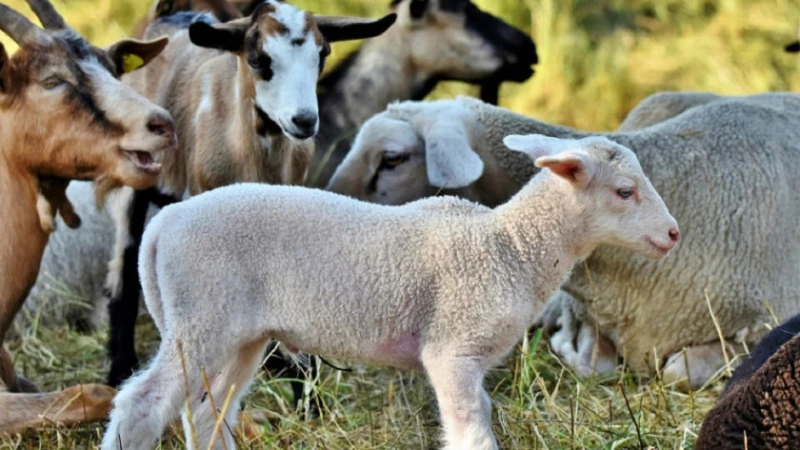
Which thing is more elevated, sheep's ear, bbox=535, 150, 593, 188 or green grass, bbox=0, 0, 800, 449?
sheep's ear, bbox=535, 150, 593, 188

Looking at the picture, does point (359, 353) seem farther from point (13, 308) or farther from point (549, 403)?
point (13, 308)

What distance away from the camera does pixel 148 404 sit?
3.22m

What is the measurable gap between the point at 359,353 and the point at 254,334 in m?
0.25

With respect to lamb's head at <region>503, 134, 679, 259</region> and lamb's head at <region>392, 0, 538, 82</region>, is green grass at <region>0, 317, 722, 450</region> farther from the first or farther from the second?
lamb's head at <region>392, 0, 538, 82</region>

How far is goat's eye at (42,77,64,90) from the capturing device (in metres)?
4.05

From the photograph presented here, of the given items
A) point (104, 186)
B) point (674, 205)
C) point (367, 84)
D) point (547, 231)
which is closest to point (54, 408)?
point (104, 186)

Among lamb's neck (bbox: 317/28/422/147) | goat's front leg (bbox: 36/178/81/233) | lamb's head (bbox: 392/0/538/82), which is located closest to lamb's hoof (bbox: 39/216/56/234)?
goat's front leg (bbox: 36/178/81/233)

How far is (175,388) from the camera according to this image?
323cm

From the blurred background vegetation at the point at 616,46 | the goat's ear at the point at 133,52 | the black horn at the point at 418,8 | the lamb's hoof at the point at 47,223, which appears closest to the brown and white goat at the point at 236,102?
the goat's ear at the point at 133,52

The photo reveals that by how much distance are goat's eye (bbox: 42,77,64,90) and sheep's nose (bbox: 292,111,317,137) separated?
0.67 m

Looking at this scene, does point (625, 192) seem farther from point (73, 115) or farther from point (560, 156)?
point (73, 115)

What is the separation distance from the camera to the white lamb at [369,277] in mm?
3230

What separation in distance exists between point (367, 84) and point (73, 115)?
2881mm

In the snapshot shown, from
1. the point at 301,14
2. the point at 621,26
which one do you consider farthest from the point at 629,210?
the point at 621,26
